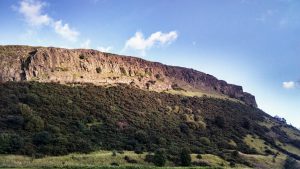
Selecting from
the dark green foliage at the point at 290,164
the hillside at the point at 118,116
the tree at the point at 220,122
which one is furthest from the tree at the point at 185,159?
the tree at the point at 220,122

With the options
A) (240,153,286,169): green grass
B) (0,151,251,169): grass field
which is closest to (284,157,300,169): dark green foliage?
(240,153,286,169): green grass

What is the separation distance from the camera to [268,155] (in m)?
95.2

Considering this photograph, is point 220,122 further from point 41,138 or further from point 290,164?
point 41,138

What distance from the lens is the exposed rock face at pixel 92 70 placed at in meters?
96.9

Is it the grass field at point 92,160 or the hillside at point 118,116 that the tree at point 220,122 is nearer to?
the hillside at point 118,116

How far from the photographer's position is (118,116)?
310 ft

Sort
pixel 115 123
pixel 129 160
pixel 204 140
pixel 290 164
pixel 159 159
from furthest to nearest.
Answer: pixel 204 140
pixel 115 123
pixel 290 164
pixel 129 160
pixel 159 159

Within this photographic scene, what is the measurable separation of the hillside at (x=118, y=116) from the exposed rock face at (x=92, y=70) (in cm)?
25

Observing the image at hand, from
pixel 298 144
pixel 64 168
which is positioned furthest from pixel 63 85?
pixel 298 144

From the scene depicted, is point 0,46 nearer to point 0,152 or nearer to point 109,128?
point 109,128

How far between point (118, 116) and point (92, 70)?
20.2 metres

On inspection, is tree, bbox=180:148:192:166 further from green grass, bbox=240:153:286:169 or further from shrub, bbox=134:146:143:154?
green grass, bbox=240:153:286:169

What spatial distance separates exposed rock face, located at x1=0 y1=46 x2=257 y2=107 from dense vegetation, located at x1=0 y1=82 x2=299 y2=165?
3.60 m

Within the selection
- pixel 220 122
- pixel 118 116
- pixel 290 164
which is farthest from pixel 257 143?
pixel 118 116
